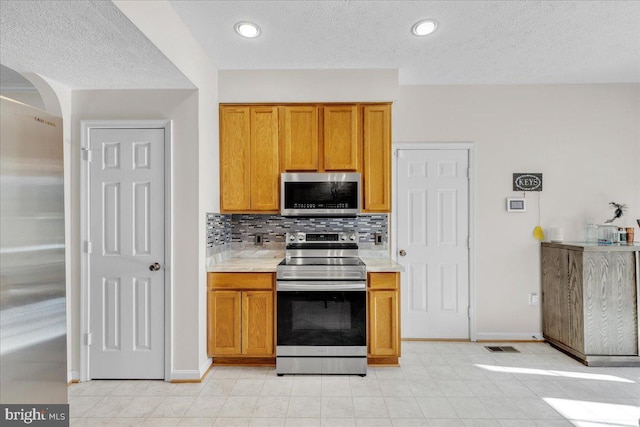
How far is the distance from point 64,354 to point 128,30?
1.59 metres

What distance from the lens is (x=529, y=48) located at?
2.90 m

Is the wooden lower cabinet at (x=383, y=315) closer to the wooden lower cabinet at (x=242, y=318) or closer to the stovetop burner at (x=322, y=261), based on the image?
the stovetop burner at (x=322, y=261)

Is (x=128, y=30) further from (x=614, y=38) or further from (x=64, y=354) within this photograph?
(x=614, y=38)

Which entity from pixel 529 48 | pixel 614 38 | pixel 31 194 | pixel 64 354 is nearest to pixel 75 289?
pixel 64 354

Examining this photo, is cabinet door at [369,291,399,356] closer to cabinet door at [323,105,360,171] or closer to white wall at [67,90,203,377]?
cabinet door at [323,105,360,171]

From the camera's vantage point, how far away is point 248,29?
2586mm

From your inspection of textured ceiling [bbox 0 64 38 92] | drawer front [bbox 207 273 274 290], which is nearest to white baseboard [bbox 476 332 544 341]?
drawer front [bbox 207 273 274 290]

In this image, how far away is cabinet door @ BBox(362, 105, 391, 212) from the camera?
10.9 feet

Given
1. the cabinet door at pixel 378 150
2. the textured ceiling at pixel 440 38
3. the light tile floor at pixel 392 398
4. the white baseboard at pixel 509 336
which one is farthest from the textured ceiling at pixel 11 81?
the white baseboard at pixel 509 336

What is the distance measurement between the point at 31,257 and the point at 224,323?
2.10m

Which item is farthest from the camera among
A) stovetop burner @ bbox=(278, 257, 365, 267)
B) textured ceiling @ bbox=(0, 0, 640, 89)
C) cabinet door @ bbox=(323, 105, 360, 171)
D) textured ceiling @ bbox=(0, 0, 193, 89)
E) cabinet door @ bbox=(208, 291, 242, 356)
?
cabinet door @ bbox=(323, 105, 360, 171)

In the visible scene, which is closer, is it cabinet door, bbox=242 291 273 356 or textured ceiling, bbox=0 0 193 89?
textured ceiling, bbox=0 0 193 89

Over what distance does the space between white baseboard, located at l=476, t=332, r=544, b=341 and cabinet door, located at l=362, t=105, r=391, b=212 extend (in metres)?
1.68

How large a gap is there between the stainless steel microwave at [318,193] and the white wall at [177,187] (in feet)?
2.71
